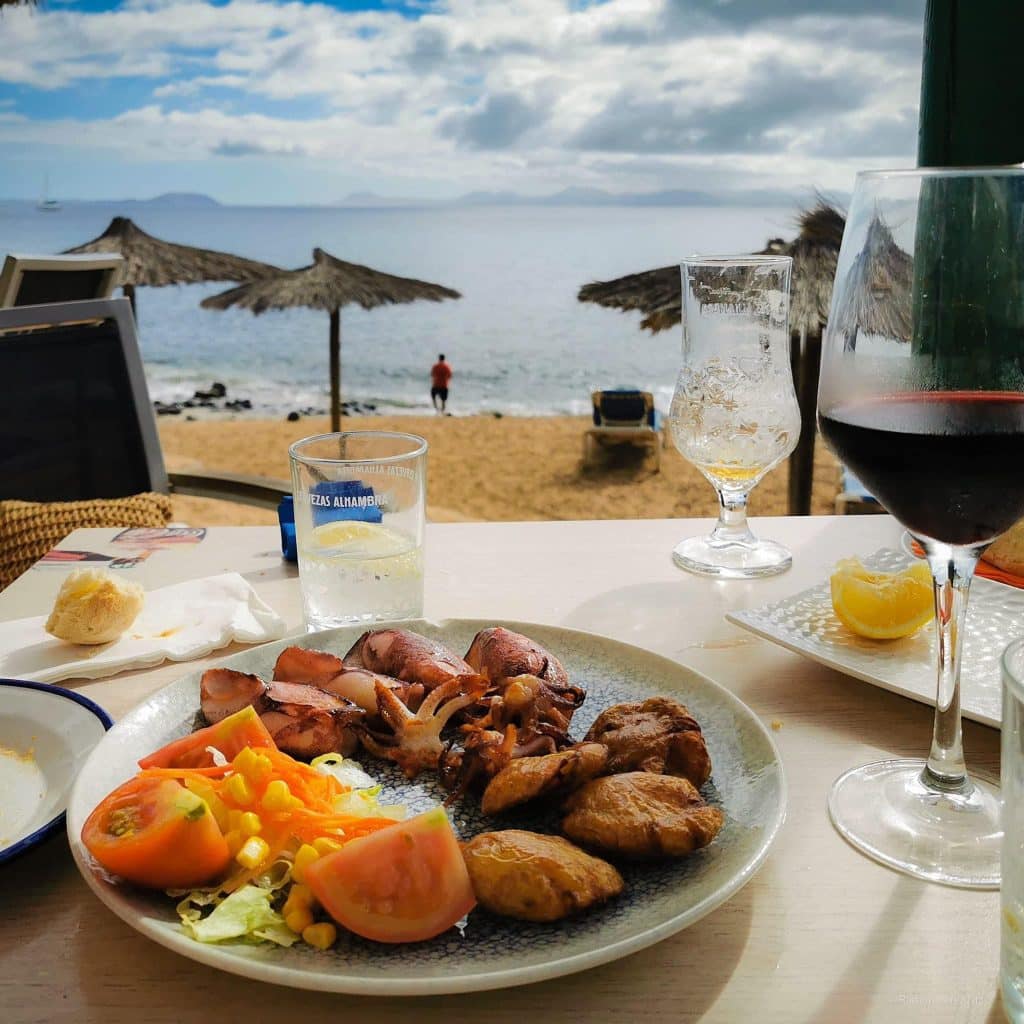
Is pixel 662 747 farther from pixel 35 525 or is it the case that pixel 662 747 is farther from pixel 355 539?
pixel 35 525

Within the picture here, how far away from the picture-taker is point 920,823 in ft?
2.31

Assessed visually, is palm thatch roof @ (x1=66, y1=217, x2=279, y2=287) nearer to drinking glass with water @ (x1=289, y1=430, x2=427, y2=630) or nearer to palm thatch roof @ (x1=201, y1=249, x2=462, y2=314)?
palm thatch roof @ (x1=201, y1=249, x2=462, y2=314)

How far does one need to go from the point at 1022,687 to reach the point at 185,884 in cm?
46

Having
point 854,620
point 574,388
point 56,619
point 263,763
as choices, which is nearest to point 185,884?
point 263,763

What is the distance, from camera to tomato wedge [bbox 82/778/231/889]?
1.85 ft

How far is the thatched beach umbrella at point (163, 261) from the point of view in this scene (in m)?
8.38

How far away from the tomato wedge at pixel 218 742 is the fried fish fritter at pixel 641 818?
0.23 metres

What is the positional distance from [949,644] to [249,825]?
0.48m

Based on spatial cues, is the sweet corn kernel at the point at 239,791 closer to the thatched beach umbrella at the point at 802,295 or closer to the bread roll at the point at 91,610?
the bread roll at the point at 91,610

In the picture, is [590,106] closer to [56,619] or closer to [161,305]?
[161,305]

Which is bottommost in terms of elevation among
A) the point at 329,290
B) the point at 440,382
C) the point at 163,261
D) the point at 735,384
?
the point at 440,382

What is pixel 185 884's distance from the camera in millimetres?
583

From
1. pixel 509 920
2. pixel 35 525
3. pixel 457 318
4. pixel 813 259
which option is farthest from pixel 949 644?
pixel 457 318

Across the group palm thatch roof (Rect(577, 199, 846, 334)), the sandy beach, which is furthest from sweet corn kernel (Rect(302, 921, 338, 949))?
the sandy beach
